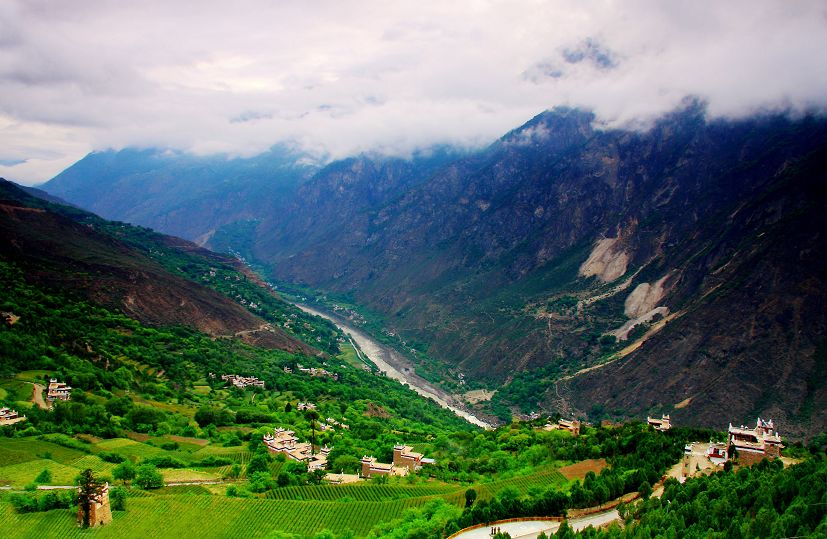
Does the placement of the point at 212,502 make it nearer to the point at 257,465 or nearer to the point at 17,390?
the point at 257,465

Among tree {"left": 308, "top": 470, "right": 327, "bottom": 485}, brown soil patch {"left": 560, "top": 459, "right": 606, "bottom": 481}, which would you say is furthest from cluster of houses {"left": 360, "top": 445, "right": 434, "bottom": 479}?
brown soil patch {"left": 560, "top": 459, "right": 606, "bottom": 481}

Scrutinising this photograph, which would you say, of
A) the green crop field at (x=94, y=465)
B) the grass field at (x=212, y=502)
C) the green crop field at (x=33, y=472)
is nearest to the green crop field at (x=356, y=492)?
the grass field at (x=212, y=502)

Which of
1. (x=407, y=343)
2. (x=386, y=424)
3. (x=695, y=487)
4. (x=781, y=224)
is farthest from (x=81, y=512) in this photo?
(x=407, y=343)

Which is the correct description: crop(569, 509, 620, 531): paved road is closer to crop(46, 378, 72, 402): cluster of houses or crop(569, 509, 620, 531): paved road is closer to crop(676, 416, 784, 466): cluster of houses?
crop(676, 416, 784, 466): cluster of houses

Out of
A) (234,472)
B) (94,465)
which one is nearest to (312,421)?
(234,472)

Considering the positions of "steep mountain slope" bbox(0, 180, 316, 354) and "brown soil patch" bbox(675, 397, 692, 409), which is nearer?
"brown soil patch" bbox(675, 397, 692, 409)

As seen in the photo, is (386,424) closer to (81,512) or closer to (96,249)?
(81,512)
